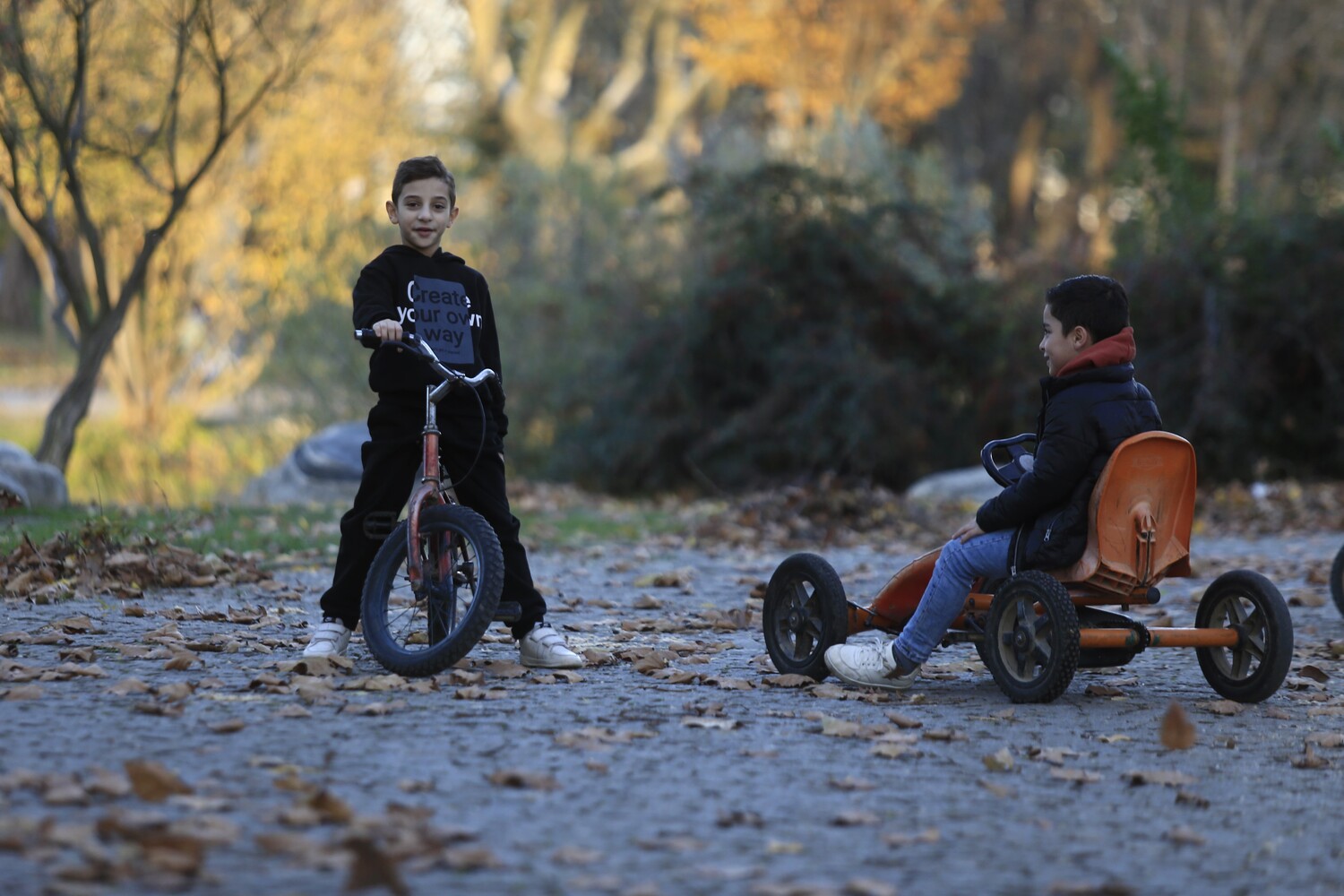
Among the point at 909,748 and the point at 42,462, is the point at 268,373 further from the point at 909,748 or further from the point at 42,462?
the point at 909,748

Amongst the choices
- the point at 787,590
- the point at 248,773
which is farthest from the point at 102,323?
the point at 248,773

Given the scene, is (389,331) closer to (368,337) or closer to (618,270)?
(368,337)

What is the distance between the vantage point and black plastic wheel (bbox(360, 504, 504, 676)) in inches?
200

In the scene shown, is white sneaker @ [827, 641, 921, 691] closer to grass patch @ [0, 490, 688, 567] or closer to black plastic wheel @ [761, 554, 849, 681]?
black plastic wheel @ [761, 554, 849, 681]

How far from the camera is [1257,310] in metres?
15.1

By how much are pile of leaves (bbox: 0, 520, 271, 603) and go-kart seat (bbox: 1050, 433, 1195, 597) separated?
4.52m

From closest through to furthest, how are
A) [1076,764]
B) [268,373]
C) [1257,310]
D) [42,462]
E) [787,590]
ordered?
[1076,764]
[787,590]
[42,462]
[1257,310]
[268,373]

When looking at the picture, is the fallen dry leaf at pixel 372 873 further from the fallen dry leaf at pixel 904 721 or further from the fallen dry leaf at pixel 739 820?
the fallen dry leaf at pixel 904 721

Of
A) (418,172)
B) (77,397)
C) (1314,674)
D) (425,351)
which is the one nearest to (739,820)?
(425,351)

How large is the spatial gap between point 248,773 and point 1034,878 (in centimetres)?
191

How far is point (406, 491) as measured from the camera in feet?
18.0

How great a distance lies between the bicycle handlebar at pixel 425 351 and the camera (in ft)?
16.9

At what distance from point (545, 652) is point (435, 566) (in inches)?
21.5

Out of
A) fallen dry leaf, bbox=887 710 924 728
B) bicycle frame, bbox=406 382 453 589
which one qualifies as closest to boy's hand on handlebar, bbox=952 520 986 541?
fallen dry leaf, bbox=887 710 924 728
